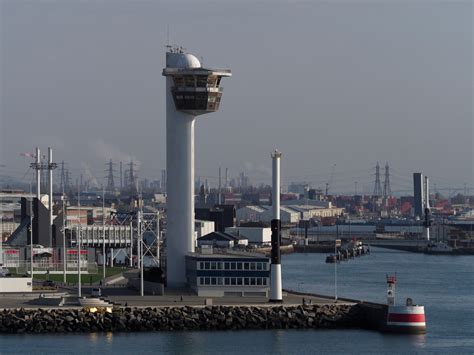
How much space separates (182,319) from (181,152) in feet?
33.6

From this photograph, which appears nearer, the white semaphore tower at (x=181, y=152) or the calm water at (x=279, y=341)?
the calm water at (x=279, y=341)

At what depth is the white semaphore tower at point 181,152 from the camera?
64188 millimetres

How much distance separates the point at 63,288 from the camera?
67375 mm

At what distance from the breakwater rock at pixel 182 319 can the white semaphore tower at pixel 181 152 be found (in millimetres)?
8019

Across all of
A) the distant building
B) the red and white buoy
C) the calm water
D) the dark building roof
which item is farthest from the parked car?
the distant building

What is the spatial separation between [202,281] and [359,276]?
34.2 m

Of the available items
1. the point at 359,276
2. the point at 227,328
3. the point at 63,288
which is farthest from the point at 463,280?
the point at 227,328

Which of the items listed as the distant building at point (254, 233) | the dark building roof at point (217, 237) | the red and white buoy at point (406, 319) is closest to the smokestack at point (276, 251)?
the red and white buoy at point (406, 319)

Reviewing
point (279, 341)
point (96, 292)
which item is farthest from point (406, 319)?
point (96, 292)

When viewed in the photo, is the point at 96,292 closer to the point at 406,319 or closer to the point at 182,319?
the point at 182,319

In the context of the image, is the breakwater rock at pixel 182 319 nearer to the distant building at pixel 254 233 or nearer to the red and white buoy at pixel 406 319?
the red and white buoy at pixel 406 319

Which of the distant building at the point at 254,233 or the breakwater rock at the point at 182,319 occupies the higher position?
the distant building at the point at 254,233

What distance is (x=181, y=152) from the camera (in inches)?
2527

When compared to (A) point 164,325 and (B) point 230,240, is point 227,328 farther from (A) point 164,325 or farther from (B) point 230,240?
(B) point 230,240
